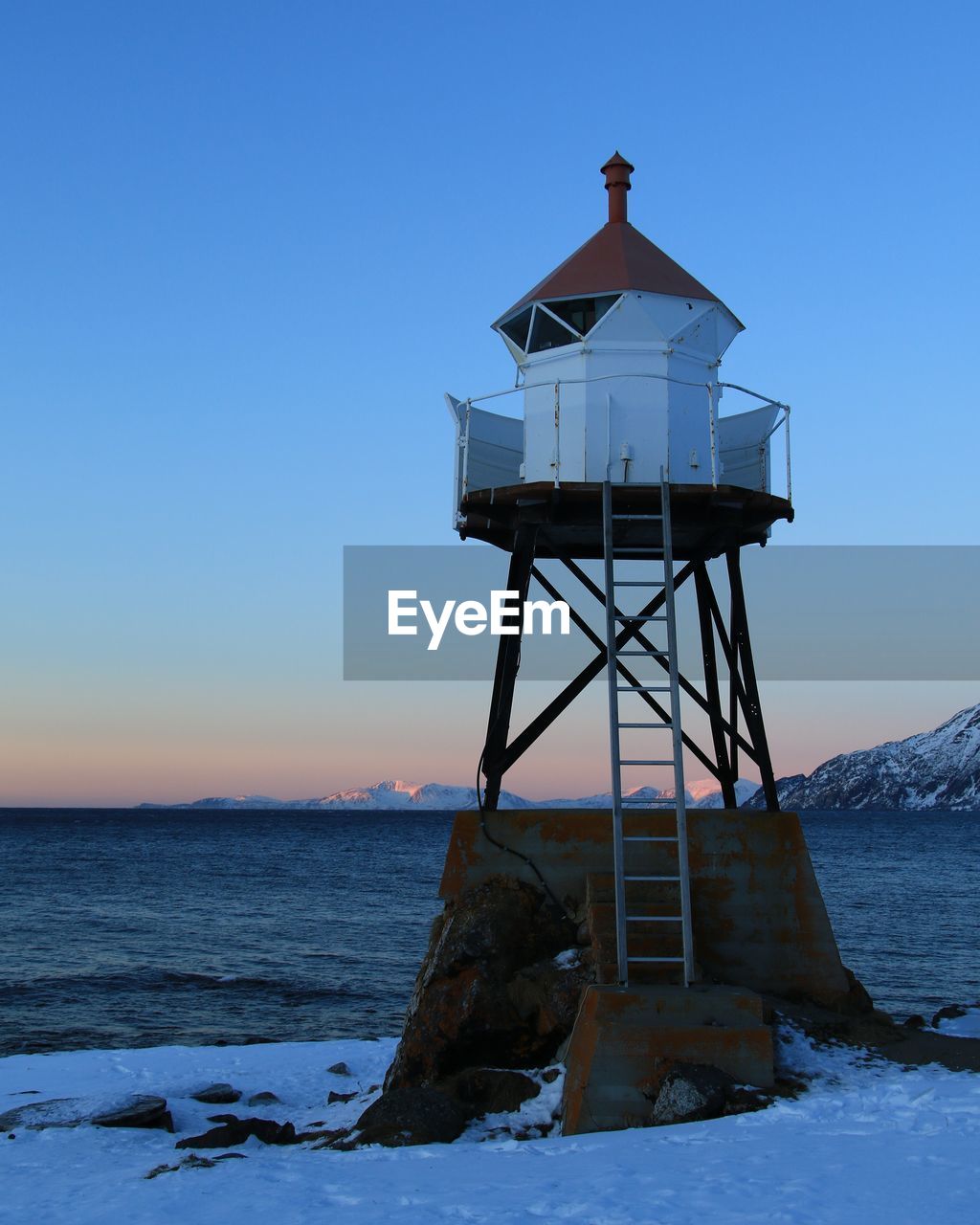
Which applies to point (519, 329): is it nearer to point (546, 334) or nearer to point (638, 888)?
point (546, 334)

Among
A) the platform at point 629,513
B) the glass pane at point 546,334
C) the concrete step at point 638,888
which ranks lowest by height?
Answer: the concrete step at point 638,888

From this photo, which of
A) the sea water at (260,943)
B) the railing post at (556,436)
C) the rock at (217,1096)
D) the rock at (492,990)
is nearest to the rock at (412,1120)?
the rock at (492,990)

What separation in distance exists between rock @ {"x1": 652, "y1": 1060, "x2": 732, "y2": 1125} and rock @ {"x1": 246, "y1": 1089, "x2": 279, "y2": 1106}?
8643mm

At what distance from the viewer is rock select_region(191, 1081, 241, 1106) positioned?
17219 millimetres

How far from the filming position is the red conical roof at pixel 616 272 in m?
14.9

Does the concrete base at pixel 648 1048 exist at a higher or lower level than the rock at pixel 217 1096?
higher

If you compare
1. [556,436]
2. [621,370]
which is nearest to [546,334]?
[621,370]

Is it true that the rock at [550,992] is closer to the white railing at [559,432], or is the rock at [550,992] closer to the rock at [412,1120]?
the rock at [412,1120]

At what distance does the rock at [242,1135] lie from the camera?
44.1 ft

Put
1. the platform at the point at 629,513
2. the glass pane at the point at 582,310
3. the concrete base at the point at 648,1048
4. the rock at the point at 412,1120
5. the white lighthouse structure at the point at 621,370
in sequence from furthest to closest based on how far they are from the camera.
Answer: the glass pane at the point at 582,310, the white lighthouse structure at the point at 621,370, the platform at the point at 629,513, the rock at the point at 412,1120, the concrete base at the point at 648,1048

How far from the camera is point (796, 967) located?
1368cm

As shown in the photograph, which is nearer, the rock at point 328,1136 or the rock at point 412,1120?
the rock at point 412,1120

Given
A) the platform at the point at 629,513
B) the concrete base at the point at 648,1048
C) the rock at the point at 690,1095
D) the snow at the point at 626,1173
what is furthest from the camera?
the platform at the point at 629,513

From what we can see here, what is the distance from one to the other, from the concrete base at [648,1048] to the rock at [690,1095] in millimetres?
133
